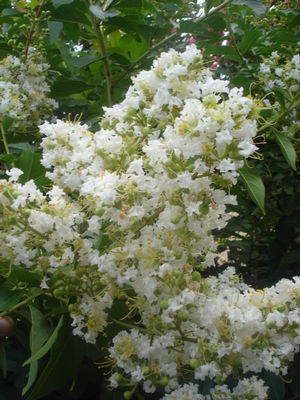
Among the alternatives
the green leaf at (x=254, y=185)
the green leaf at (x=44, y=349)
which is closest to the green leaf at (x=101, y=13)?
the green leaf at (x=254, y=185)

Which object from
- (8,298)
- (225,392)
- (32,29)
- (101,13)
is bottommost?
(225,392)

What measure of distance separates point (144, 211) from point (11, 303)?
354mm

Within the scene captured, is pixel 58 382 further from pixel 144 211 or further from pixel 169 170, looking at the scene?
pixel 169 170

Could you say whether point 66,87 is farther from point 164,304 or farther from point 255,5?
point 164,304

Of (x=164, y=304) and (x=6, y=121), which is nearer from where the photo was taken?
(x=164, y=304)

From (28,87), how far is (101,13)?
41cm

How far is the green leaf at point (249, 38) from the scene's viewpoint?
187cm

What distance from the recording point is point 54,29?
174 centimetres

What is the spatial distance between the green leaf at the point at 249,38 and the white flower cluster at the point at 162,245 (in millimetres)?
783

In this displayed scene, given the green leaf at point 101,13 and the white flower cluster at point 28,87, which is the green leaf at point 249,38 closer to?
the green leaf at point 101,13

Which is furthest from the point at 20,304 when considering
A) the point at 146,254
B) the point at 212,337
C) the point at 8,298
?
the point at 212,337

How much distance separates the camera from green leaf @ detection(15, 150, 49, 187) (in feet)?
4.59

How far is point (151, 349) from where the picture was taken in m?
1.11

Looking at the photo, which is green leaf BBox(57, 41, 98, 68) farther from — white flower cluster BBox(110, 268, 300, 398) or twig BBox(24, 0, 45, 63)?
white flower cluster BBox(110, 268, 300, 398)
